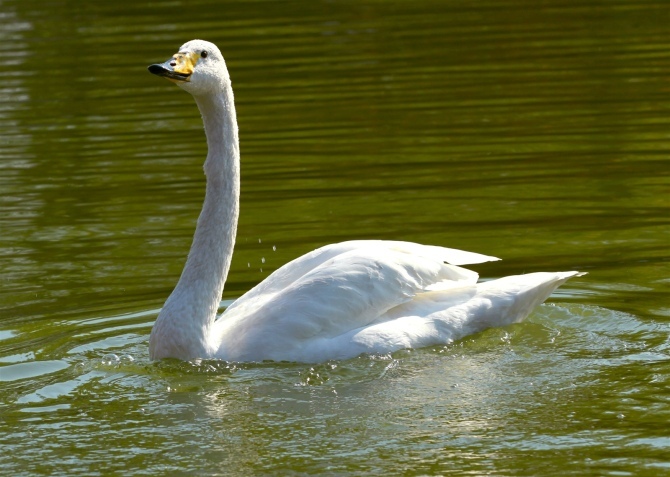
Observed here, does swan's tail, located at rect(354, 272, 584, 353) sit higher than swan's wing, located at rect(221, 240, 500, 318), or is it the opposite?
swan's wing, located at rect(221, 240, 500, 318)

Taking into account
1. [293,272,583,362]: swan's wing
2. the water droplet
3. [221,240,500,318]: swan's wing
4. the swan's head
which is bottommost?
the water droplet

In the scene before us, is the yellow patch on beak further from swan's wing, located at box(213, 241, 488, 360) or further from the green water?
the green water

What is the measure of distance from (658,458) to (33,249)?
6532 millimetres

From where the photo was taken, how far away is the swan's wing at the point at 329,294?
752 cm

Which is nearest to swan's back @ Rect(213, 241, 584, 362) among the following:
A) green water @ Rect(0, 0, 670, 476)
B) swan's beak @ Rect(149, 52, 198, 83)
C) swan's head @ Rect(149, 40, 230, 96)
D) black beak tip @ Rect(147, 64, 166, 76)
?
green water @ Rect(0, 0, 670, 476)

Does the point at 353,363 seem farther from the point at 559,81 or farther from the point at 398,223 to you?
the point at 559,81

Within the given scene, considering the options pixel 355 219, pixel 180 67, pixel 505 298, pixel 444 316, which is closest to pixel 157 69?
pixel 180 67

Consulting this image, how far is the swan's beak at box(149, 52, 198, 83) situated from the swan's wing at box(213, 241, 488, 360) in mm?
1297

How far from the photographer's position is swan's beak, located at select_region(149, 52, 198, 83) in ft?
24.3

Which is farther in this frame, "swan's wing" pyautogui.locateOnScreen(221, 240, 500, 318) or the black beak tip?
"swan's wing" pyautogui.locateOnScreen(221, 240, 500, 318)

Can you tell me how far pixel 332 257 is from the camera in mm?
7891

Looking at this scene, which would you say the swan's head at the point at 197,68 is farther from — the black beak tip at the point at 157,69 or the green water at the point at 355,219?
the green water at the point at 355,219

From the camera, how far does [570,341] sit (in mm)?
7820

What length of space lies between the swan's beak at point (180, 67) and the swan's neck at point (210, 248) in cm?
31
